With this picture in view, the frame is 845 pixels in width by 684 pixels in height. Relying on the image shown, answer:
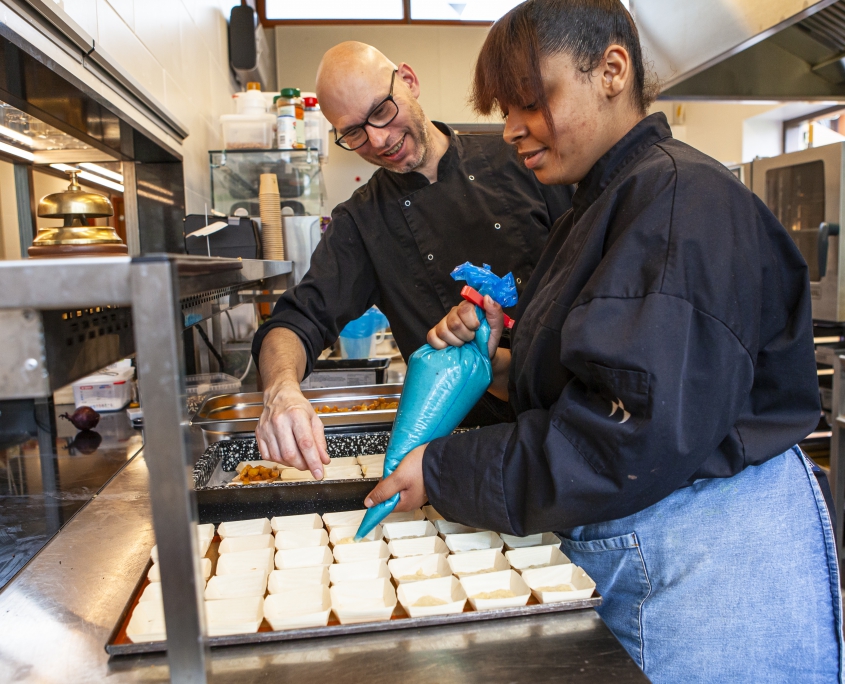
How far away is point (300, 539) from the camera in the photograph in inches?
48.0

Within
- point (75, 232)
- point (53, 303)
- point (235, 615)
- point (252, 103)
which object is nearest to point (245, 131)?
point (252, 103)

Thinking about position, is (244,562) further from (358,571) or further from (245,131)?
(245,131)

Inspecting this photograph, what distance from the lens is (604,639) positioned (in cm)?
91

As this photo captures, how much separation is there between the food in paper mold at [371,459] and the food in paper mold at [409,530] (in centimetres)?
56

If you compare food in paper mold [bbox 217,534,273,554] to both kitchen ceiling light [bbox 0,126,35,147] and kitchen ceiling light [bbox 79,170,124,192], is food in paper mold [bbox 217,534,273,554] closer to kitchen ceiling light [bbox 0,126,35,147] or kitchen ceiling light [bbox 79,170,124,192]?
kitchen ceiling light [bbox 0,126,35,147]

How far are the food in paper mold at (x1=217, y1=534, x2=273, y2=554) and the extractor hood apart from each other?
210cm

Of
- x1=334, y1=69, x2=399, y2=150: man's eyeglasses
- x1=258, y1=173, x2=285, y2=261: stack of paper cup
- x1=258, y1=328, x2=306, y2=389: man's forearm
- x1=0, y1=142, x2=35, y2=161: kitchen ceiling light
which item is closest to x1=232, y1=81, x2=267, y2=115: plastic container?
x1=258, y1=173, x2=285, y2=261: stack of paper cup

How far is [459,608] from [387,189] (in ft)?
4.54

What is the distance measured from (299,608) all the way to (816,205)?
348 centimetres

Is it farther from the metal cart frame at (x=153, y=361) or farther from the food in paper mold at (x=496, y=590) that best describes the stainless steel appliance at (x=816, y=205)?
the metal cart frame at (x=153, y=361)

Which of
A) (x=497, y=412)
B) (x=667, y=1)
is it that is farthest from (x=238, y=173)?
(x=497, y=412)

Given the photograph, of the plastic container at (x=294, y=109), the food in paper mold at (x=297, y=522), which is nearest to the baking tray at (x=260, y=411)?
the food in paper mold at (x=297, y=522)

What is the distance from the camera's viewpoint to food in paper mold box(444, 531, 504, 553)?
117 centimetres

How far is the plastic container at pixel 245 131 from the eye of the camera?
3.53m
